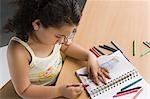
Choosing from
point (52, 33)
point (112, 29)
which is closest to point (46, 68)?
point (52, 33)

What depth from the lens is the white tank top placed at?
3.51 feet

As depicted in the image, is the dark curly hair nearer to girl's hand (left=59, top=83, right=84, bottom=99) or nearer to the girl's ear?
the girl's ear

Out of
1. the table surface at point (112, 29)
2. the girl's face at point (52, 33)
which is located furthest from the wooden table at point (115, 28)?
the girl's face at point (52, 33)

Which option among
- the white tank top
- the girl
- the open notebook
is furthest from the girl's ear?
the open notebook

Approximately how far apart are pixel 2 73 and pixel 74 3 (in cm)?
97

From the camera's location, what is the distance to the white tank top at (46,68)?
1.07 m

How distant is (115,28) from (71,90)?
0.43 m

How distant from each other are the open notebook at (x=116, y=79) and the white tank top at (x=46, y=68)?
0.13m

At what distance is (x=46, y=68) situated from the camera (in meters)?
1.11

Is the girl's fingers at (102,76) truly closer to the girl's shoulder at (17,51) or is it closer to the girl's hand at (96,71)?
the girl's hand at (96,71)

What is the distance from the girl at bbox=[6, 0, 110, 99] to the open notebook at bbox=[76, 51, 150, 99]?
3 centimetres

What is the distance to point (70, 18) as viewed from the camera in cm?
94

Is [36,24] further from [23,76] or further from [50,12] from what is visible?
[23,76]

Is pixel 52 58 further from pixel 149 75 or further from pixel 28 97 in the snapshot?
pixel 149 75
